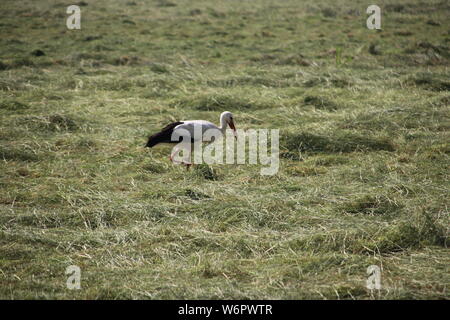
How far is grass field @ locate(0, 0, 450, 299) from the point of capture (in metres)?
4.84

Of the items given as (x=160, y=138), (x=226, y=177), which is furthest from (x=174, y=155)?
(x=226, y=177)

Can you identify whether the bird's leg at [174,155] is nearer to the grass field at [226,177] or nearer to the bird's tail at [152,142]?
the grass field at [226,177]

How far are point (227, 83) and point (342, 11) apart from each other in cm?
1339

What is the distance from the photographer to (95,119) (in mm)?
9906

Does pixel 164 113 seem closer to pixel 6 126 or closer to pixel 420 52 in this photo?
pixel 6 126

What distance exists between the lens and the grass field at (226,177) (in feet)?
15.9

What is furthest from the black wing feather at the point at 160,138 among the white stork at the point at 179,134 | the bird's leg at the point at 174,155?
the bird's leg at the point at 174,155

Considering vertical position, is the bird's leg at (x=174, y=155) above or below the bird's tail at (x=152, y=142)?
below

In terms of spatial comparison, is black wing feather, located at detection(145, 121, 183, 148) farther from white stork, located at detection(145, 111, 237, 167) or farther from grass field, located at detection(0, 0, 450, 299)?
grass field, located at detection(0, 0, 450, 299)

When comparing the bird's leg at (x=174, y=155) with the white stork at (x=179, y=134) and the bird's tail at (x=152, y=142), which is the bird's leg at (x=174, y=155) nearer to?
the white stork at (x=179, y=134)

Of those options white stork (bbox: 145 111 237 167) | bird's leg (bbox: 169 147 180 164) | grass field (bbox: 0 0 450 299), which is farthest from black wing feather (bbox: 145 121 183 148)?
grass field (bbox: 0 0 450 299)

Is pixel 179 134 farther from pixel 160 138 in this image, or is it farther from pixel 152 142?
pixel 152 142

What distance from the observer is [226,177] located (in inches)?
297

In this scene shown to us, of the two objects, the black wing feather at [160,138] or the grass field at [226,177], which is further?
the black wing feather at [160,138]
